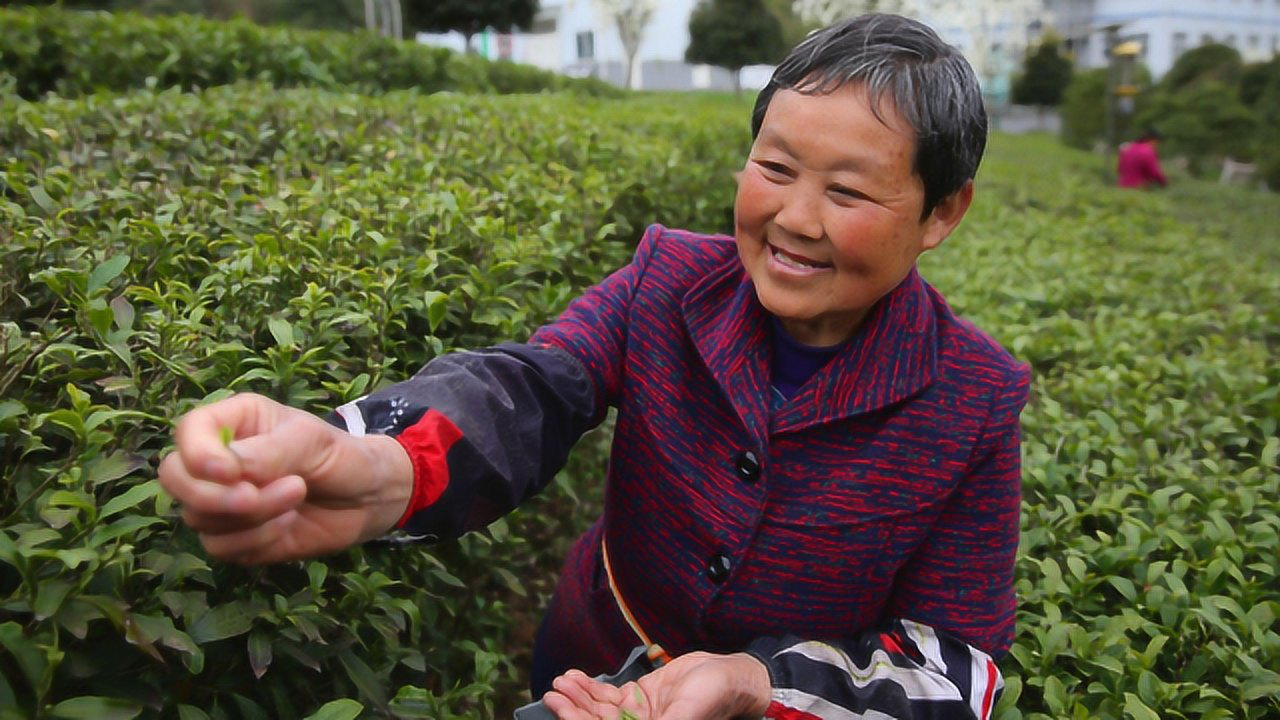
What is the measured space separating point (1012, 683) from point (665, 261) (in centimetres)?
79

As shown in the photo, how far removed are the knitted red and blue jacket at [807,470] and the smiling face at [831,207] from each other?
99 millimetres

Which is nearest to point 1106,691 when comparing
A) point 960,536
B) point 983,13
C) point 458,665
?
point 960,536

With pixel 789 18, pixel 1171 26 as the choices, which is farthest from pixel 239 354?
pixel 1171 26

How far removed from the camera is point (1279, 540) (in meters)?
1.87

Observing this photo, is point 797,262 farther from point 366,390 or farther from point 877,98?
point 366,390

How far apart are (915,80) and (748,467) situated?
48 cm

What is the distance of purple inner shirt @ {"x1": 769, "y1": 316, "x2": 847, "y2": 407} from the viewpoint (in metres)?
1.33

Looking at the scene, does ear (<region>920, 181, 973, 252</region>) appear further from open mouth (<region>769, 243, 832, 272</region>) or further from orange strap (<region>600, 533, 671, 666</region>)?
orange strap (<region>600, 533, 671, 666</region>)

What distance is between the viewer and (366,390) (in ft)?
4.67

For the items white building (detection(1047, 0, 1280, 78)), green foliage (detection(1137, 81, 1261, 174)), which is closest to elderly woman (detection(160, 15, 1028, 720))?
green foliage (detection(1137, 81, 1261, 174))

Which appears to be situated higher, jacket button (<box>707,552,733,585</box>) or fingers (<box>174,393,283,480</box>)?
fingers (<box>174,393,283,480</box>)

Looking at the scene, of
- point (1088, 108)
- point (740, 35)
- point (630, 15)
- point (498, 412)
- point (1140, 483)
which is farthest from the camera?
point (630, 15)

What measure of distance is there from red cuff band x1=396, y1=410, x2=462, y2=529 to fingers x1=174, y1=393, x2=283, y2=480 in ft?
0.62

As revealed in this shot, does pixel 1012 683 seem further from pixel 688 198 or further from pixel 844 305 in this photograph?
pixel 688 198
